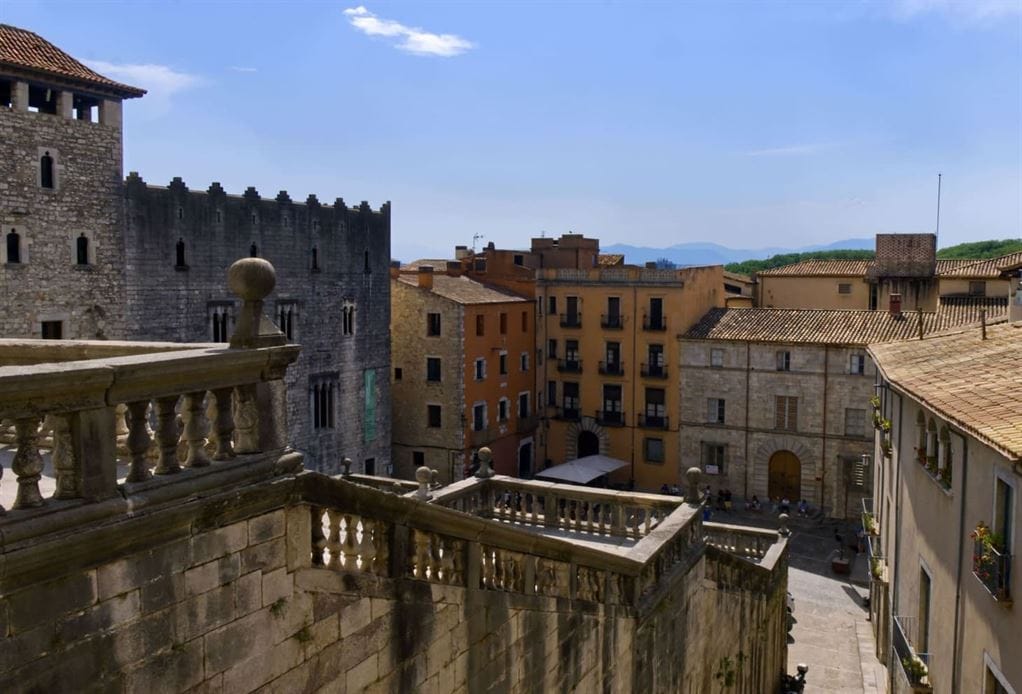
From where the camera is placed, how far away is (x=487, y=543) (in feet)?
28.3

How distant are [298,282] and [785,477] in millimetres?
25412

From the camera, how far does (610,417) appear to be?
163 feet

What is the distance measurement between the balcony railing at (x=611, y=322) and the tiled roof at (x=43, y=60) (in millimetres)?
27277

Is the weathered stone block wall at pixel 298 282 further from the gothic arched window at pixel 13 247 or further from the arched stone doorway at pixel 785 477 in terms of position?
the arched stone doorway at pixel 785 477

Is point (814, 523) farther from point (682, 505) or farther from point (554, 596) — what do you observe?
point (554, 596)

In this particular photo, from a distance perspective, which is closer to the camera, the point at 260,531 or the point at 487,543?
the point at 260,531

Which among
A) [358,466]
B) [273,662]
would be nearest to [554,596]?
[273,662]

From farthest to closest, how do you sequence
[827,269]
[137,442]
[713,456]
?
1. [827,269]
2. [713,456]
3. [137,442]

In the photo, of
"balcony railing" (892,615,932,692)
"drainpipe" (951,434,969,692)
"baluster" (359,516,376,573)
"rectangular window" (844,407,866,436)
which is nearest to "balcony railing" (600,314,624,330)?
"rectangular window" (844,407,866,436)

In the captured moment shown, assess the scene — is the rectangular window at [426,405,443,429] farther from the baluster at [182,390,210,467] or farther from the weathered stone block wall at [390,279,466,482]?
the baluster at [182,390,210,467]

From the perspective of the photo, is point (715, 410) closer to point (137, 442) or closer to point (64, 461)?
point (137, 442)

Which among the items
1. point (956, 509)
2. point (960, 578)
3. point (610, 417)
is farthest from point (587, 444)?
point (960, 578)

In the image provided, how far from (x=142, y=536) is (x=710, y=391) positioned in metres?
42.6

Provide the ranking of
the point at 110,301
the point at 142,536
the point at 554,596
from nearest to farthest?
the point at 142,536 → the point at 554,596 → the point at 110,301
